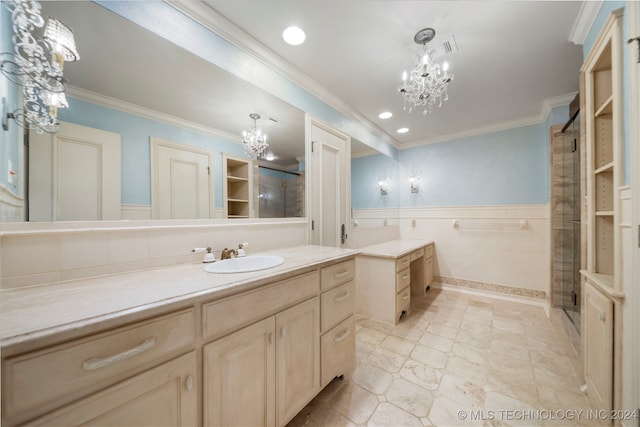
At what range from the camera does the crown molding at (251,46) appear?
133cm

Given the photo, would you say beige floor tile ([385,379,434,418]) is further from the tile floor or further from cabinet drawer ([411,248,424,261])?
cabinet drawer ([411,248,424,261])

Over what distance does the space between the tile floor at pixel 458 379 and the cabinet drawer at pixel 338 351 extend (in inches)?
6.4

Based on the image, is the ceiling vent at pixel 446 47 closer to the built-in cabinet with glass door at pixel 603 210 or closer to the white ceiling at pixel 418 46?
the white ceiling at pixel 418 46

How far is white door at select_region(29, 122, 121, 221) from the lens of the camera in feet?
2.99

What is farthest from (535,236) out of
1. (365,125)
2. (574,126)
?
(365,125)

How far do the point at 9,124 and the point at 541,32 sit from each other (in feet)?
9.97

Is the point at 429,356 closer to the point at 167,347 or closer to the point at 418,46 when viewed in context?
the point at 167,347

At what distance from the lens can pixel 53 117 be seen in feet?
3.05

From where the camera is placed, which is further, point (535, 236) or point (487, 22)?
point (535, 236)

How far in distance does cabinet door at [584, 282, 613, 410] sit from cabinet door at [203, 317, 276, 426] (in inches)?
67.7

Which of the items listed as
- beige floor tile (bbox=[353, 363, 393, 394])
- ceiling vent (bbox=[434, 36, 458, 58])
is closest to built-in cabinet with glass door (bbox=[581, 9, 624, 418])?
ceiling vent (bbox=[434, 36, 458, 58])

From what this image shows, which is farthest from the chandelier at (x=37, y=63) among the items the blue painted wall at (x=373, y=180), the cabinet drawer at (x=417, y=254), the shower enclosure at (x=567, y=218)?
the shower enclosure at (x=567, y=218)

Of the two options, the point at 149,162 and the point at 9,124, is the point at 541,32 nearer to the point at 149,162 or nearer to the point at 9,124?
the point at 149,162

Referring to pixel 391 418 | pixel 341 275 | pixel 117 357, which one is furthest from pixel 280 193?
pixel 391 418
